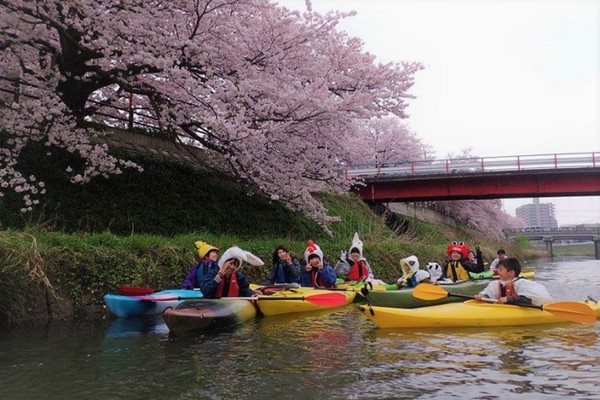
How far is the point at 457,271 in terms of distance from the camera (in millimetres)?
11695

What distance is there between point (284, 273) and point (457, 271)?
4.45 metres

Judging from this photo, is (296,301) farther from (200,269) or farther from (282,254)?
(200,269)

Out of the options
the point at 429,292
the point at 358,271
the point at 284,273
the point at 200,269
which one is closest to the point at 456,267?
the point at 358,271

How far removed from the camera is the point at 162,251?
29.4 ft

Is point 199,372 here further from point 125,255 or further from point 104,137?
point 104,137

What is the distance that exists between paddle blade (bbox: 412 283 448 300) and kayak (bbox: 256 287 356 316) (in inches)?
58.7

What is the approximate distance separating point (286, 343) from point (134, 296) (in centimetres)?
261

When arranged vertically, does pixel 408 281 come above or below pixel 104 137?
below

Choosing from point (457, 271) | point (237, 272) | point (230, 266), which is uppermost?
point (230, 266)

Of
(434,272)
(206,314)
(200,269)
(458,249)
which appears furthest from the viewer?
(458,249)

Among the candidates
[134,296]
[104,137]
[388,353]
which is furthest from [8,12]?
[388,353]

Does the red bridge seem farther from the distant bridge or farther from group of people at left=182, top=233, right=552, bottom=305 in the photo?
the distant bridge

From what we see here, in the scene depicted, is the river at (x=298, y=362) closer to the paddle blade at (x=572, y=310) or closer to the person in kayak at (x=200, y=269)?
the paddle blade at (x=572, y=310)

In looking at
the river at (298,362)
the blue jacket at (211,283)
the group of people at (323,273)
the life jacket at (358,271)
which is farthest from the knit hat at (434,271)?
the blue jacket at (211,283)
